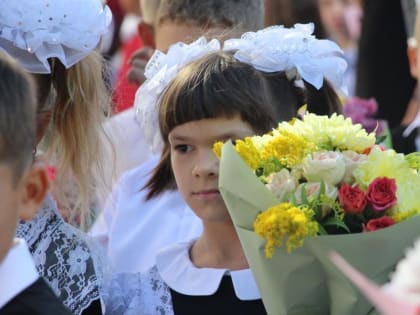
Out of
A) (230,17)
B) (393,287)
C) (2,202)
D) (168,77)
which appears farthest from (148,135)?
(393,287)

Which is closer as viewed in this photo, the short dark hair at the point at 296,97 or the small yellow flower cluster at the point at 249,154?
the small yellow flower cluster at the point at 249,154

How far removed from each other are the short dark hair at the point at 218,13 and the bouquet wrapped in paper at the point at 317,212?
5.70 feet

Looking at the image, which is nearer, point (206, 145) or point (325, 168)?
point (325, 168)

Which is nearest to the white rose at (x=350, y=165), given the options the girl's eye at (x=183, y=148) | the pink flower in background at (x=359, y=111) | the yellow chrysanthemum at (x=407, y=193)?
the yellow chrysanthemum at (x=407, y=193)

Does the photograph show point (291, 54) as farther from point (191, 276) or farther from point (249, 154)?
point (249, 154)

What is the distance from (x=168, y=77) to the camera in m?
3.90

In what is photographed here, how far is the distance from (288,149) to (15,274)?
2.65ft

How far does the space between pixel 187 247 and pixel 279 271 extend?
35.2 inches

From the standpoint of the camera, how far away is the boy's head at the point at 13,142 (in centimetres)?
253

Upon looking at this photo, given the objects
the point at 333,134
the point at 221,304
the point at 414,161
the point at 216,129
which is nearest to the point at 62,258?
the point at 221,304

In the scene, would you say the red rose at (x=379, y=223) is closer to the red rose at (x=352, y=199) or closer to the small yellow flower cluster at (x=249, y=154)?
the red rose at (x=352, y=199)


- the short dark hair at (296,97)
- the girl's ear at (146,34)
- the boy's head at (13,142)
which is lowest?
the girl's ear at (146,34)

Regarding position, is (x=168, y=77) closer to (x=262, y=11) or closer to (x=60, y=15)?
(x=60, y=15)

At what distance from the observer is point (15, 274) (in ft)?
8.45
